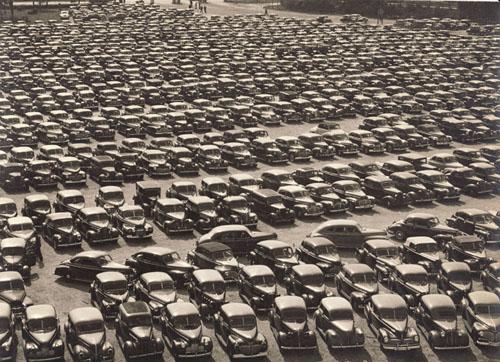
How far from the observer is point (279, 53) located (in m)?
113

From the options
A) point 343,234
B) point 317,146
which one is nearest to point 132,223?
point 343,234

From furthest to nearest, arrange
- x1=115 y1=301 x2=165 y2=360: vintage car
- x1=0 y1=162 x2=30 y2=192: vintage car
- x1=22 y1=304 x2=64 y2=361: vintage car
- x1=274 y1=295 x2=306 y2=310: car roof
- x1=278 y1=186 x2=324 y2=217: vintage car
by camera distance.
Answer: x1=0 y1=162 x2=30 y2=192: vintage car < x1=278 y1=186 x2=324 y2=217: vintage car < x1=274 y1=295 x2=306 y2=310: car roof < x1=115 y1=301 x2=165 y2=360: vintage car < x1=22 y1=304 x2=64 y2=361: vintage car

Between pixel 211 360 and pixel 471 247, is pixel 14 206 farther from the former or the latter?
pixel 471 247

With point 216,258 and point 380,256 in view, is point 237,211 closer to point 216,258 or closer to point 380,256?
point 216,258

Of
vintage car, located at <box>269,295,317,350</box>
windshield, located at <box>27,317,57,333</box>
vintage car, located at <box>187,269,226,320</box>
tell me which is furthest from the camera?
vintage car, located at <box>187,269,226,320</box>

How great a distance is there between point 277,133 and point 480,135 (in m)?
18.1

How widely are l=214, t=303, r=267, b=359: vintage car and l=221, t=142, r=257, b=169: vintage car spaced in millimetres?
27321

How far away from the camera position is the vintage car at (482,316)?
33.4 metres

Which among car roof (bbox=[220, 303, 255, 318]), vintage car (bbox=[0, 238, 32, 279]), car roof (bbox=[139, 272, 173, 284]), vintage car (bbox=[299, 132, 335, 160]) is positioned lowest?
vintage car (bbox=[299, 132, 335, 160])

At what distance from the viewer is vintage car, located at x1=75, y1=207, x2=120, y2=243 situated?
147 ft

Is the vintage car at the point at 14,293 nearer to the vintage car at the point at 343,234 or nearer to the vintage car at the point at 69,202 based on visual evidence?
the vintage car at the point at 69,202

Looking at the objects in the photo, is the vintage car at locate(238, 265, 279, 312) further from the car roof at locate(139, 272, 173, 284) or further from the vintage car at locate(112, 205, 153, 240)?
the vintage car at locate(112, 205, 153, 240)

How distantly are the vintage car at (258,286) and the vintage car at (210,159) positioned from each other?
2185 cm

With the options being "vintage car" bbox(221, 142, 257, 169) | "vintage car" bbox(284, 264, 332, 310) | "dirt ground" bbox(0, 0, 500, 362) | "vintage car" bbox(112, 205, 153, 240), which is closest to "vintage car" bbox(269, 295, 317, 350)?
"dirt ground" bbox(0, 0, 500, 362)
